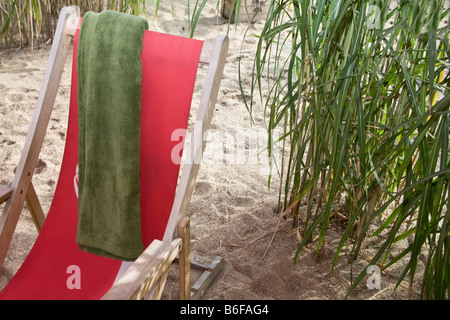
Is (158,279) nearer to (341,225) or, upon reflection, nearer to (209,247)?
(209,247)

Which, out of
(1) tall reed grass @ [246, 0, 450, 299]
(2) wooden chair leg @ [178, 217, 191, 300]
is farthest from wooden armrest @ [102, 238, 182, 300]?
(1) tall reed grass @ [246, 0, 450, 299]

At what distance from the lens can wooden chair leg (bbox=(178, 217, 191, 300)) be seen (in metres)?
1.35

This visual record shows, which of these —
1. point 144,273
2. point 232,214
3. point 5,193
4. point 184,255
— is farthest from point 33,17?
point 144,273

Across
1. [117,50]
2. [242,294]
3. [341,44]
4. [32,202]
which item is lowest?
[242,294]

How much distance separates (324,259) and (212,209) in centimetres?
55

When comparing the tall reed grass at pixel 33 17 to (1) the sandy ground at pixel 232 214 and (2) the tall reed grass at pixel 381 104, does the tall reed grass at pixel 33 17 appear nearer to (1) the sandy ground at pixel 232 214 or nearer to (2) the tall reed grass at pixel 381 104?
(1) the sandy ground at pixel 232 214

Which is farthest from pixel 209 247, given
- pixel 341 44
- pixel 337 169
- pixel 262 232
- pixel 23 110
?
pixel 23 110

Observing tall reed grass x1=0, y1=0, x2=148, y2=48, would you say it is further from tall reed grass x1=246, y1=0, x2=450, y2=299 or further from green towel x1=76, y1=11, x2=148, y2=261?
tall reed grass x1=246, y1=0, x2=450, y2=299

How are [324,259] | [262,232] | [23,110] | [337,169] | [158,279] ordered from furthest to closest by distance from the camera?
[23,110]
[262,232]
[324,259]
[337,169]
[158,279]

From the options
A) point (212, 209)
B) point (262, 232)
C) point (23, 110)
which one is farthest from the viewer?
point (23, 110)

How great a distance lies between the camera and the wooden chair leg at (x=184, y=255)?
53.3 inches

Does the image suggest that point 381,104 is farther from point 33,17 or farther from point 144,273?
point 33,17

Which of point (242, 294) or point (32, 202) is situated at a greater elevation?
point (32, 202)

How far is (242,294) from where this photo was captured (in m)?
1.74
